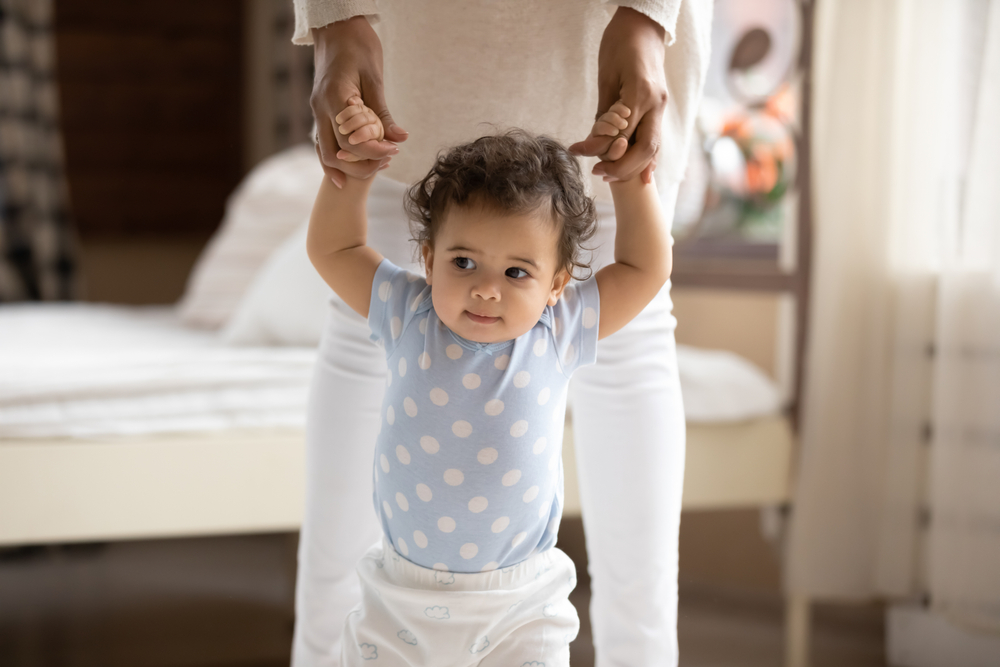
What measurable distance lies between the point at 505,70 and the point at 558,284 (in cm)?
19

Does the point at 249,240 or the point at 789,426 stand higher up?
the point at 249,240

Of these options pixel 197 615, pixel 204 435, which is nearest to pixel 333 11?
pixel 204 435

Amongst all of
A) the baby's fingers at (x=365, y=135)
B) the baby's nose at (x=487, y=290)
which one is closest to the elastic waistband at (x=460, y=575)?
the baby's nose at (x=487, y=290)

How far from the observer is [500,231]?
2.01ft

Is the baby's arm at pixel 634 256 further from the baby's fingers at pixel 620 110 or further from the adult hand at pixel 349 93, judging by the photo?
the adult hand at pixel 349 93

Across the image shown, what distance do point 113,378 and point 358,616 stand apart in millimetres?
631

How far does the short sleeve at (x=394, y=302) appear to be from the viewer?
66 cm

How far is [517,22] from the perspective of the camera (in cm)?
69

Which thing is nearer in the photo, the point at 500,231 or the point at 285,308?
the point at 500,231

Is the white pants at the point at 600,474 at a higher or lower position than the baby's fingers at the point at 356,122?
lower

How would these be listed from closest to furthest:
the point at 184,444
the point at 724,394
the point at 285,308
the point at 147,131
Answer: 1. the point at 184,444
2. the point at 724,394
3. the point at 285,308
4. the point at 147,131

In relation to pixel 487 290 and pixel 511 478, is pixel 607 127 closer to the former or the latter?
pixel 487 290

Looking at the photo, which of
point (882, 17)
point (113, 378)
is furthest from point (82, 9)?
point (882, 17)

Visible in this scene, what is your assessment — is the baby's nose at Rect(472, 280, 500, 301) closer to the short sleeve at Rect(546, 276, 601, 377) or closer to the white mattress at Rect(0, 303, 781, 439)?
the short sleeve at Rect(546, 276, 601, 377)
